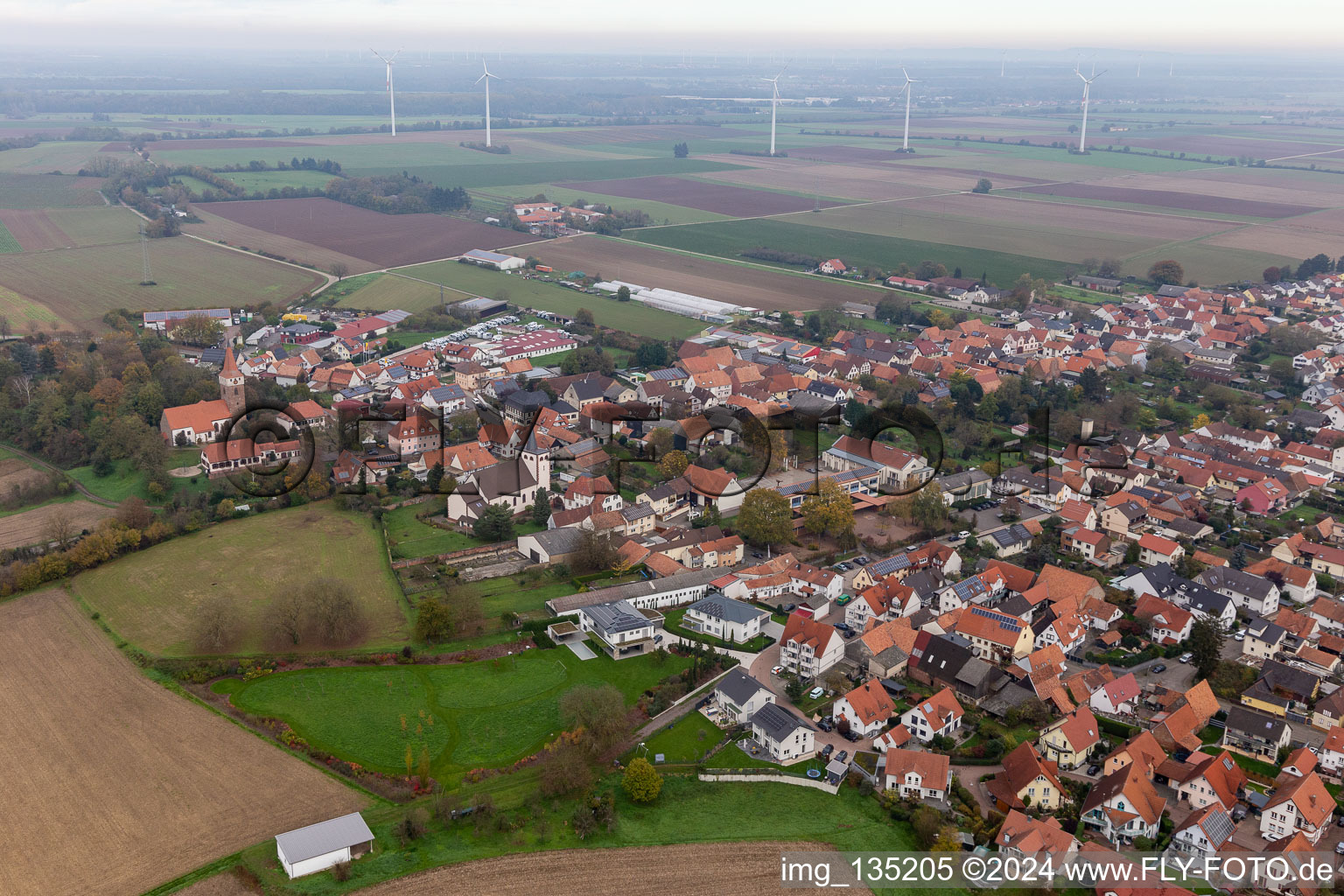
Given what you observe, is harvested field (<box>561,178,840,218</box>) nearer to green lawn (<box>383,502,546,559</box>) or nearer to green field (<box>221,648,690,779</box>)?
green lawn (<box>383,502,546,559</box>)

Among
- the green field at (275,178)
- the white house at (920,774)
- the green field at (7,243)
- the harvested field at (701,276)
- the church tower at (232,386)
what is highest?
the green field at (275,178)

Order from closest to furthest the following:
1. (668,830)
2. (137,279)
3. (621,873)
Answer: (621,873) → (668,830) → (137,279)

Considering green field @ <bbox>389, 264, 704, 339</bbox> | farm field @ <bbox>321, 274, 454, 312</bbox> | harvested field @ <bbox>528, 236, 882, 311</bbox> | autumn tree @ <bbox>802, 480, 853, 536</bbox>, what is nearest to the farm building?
green field @ <bbox>389, 264, 704, 339</bbox>

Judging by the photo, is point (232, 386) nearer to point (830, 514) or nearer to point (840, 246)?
point (830, 514)

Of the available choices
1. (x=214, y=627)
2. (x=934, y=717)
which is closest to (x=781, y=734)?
(x=934, y=717)

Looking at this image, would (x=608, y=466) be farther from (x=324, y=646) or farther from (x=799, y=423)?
(x=324, y=646)

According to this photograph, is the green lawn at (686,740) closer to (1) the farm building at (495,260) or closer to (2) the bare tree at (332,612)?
(2) the bare tree at (332,612)

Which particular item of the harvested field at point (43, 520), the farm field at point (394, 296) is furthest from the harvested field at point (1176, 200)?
the harvested field at point (43, 520)

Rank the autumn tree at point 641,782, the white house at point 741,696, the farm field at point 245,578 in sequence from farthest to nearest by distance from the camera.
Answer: the farm field at point 245,578 < the white house at point 741,696 < the autumn tree at point 641,782
